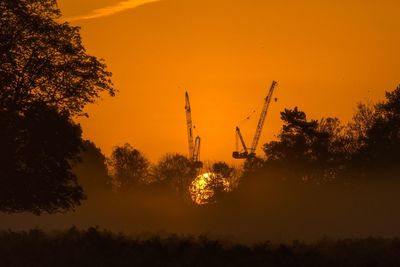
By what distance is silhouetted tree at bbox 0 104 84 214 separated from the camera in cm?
5438

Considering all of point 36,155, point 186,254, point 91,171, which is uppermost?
point 91,171

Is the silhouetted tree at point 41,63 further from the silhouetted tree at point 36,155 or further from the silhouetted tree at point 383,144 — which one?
the silhouetted tree at point 383,144

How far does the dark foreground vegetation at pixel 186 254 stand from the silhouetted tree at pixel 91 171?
136 meters

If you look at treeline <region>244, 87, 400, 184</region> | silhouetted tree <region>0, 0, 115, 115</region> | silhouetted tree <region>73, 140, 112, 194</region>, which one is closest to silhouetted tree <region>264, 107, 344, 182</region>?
treeline <region>244, 87, 400, 184</region>

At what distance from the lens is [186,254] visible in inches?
1371

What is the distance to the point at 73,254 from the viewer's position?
36.5 m

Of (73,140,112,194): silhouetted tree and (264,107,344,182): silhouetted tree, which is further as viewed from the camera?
(73,140,112,194): silhouetted tree

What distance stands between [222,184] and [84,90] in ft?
456

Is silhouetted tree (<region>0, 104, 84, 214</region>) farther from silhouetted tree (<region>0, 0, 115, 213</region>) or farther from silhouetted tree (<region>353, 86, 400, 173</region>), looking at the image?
silhouetted tree (<region>353, 86, 400, 173</region>)

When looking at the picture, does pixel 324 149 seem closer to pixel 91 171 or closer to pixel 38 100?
pixel 91 171

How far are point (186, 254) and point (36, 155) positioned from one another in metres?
22.0

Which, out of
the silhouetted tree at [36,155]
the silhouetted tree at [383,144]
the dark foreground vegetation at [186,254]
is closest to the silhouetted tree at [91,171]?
the silhouetted tree at [383,144]

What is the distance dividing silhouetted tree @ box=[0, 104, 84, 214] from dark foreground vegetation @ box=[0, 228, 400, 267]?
13.6m

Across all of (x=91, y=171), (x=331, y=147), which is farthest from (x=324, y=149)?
(x=91, y=171)
